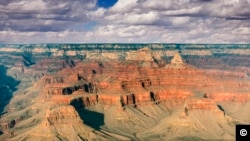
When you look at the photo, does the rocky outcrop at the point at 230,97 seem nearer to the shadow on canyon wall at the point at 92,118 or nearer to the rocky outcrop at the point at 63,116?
the shadow on canyon wall at the point at 92,118

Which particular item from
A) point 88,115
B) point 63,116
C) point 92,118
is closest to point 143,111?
point 92,118

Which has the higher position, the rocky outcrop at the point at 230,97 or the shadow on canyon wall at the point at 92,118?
the rocky outcrop at the point at 230,97

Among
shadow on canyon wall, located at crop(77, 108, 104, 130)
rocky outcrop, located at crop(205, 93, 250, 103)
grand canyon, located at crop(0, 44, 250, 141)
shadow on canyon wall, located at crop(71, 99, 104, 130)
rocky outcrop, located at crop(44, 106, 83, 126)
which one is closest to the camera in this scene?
rocky outcrop, located at crop(44, 106, 83, 126)

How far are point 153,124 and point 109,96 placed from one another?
22333 millimetres

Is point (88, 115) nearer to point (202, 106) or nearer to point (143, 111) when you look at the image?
point (143, 111)

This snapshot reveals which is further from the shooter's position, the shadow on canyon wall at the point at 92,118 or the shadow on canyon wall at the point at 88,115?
the shadow on canyon wall at the point at 88,115

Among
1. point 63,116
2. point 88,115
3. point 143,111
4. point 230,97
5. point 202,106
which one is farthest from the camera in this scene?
point 230,97

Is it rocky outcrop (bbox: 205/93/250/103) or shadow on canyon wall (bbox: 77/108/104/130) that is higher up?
rocky outcrop (bbox: 205/93/250/103)

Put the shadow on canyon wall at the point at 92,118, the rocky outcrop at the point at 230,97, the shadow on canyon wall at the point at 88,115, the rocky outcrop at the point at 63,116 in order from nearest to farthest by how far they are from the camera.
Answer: the rocky outcrop at the point at 63,116 < the shadow on canyon wall at the point at 92,118 < the shadow on canyon wall at the point at 88,115 < the rocky outcrop at the point at 230,97

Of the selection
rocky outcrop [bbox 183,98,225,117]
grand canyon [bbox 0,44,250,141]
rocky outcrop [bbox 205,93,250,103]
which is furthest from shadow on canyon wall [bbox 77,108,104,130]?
rocky outcrop [bbox 205,93,250,103]

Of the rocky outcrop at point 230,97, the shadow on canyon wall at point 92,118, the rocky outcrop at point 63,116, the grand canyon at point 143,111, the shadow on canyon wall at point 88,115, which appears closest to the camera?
the rocky outcrop at point 63,116

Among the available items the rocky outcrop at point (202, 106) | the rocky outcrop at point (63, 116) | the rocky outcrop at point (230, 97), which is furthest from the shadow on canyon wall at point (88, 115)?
the rocky outcrop at point (230, 97)

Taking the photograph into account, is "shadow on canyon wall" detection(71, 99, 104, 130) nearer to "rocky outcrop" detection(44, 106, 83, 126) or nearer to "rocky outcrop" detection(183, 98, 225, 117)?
"rocky outcrop" detection(44, 106, 83, 126)

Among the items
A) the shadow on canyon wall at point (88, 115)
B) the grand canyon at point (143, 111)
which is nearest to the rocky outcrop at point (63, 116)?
the grand canyon at point (143, 111)
